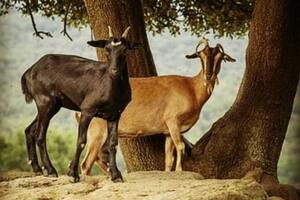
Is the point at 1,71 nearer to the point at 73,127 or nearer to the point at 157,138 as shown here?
the point at 73,127

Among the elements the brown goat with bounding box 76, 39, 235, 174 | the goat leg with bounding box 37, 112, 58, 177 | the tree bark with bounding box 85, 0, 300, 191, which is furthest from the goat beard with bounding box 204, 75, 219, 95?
the goat leg with bounding box 37, 112, 58, 177

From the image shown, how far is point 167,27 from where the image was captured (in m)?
3.20

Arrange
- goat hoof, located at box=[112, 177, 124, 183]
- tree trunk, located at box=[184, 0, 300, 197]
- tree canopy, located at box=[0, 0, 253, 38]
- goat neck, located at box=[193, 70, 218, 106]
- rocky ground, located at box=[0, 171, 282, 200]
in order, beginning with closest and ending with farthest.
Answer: rocky ground, located at box=[0, 171, 282, 200]
goat hoof, located at box=[112, 177, 124, 183]
goat neck, located at box=[193, 70, 218, 106]
tree trunk, located at box=[184, 0, 300, 197]
tree canopy, located at box=[0, 0, 253, 38]

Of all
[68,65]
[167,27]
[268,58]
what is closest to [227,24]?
[167,27]

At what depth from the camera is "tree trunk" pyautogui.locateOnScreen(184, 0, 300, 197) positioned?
2.75 m

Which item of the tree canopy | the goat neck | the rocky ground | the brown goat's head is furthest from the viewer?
the tree canopy

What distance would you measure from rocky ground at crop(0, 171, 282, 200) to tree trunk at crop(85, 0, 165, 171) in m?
0.57

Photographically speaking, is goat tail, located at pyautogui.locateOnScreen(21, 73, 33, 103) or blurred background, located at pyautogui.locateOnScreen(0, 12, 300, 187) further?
blurred background, located at pyautogui.locateOnScreen(0, 12, 300, 187)

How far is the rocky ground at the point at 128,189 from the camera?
1984 millimetres

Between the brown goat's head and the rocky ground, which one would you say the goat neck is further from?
the rocky ground

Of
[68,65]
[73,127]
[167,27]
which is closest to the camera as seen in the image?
[68,65]

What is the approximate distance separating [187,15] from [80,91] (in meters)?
1.21

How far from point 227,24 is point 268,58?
1.70 feet

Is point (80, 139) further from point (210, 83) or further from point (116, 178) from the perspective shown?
point (210, 83)
